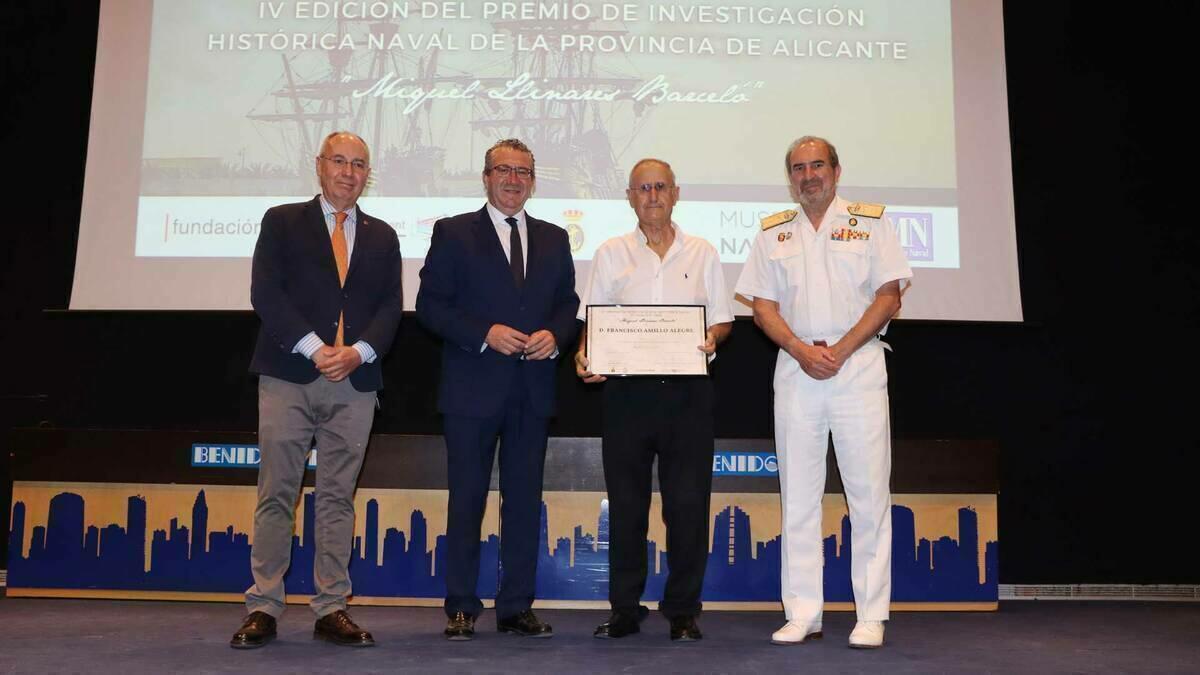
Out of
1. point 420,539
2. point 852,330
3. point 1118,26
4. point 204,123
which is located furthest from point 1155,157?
point 204,123

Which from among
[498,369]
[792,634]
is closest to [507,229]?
[498,369]

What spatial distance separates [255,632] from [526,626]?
0.88 metres

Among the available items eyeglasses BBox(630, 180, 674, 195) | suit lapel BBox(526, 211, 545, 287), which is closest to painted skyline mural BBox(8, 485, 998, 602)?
suit lapel BBox(526, 211, 545, 287)

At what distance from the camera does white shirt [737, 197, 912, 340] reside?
3.21m

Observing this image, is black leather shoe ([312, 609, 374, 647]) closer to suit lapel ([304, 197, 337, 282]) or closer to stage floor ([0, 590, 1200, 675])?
stage floor ([0, 590, 1200, 675])

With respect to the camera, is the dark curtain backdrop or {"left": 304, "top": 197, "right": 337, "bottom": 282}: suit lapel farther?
the dark curtain backdrop

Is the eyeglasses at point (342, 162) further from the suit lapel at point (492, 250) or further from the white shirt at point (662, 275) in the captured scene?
the white shirt at point (662, 275)

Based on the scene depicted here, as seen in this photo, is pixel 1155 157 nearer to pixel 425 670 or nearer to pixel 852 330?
pixel 852 330

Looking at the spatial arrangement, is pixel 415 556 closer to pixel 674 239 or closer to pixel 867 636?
pixel 674 239

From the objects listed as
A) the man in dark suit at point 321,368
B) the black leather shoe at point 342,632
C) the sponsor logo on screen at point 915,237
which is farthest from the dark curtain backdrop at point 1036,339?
the black leather shoe at point 342,632

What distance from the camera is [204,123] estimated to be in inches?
175

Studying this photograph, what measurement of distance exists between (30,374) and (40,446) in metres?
0.78

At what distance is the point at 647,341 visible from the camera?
321 cm

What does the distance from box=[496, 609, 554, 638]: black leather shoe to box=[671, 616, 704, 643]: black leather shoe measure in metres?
0.43
